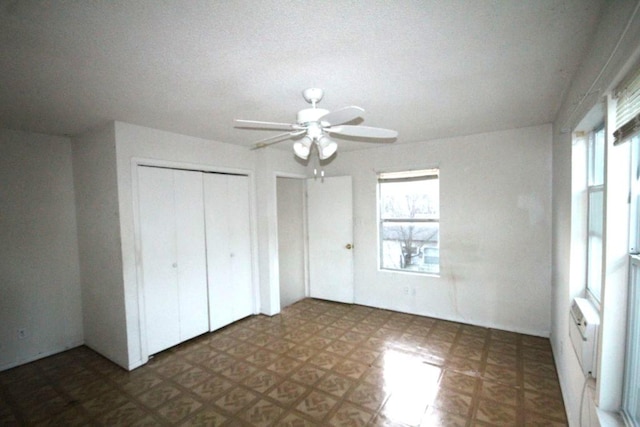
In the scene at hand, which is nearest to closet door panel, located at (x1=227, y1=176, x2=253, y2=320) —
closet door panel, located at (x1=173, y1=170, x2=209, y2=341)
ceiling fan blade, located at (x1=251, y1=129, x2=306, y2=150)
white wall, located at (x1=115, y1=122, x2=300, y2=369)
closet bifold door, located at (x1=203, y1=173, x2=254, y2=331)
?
closet bifold door, located at (x1=203, y1=173, x2=254, y2=331)

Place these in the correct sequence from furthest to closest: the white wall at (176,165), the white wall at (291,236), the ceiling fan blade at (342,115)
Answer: the white wall at (291,236) → the white wall at (176,165) → the ceiling fan blade at (342,115)

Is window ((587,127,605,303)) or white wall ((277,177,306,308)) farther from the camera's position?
white wall ((277,177,306,308))

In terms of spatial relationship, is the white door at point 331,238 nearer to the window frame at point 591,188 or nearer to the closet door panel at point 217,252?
the closet door panel at point 217,252

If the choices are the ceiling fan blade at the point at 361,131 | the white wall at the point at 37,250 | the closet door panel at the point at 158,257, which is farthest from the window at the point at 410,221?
the white wall at the point at 37,250

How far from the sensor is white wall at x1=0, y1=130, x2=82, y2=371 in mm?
2811

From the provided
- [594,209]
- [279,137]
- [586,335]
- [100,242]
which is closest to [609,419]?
[586,335]

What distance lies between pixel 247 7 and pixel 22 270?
3.55 meters

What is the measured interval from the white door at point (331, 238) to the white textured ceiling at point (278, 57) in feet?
6.18

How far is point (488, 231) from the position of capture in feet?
11.1

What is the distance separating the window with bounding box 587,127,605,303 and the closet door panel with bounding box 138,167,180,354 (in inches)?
142

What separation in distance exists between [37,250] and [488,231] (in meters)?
5.04

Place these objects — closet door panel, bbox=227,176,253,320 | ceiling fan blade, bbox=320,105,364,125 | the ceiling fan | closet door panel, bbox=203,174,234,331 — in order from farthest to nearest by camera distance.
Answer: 1. closet door panel, bbox=227,176,253,320
2. closet door panel, bbox=203,174,234,331
3. the ceiling fan
4. ceiling fan blade, bbox=320,105,364,125

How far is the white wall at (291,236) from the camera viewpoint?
477cm

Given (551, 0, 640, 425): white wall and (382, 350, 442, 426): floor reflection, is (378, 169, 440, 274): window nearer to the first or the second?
(551, 0, 640, 425): white wall
